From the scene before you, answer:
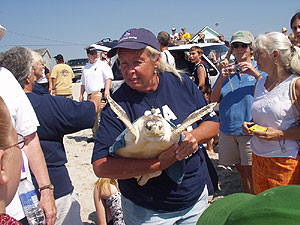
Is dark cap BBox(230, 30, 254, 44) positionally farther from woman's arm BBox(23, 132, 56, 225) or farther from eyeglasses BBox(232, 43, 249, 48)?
woman's arm BBox(23, 132, 56, 225)

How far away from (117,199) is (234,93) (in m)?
1.68

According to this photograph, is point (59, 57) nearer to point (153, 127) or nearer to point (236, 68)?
point (236, 68)

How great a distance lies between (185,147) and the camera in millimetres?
1531

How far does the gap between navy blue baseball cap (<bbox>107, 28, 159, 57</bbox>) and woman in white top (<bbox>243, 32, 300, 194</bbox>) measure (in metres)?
1.12

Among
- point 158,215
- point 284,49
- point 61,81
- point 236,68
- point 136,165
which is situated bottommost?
point 158,215

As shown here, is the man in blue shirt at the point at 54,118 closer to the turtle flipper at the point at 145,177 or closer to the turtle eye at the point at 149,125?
the turtle flipper at the point at 145,177

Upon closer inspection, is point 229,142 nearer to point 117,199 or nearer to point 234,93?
point 234,93

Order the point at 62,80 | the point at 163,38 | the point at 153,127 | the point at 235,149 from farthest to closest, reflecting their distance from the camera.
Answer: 1. the point at 62,80
2. the point at 163,38
3. the point at 235,149
4. the point at 153,127

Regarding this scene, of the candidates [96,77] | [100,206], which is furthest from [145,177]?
[96,77]

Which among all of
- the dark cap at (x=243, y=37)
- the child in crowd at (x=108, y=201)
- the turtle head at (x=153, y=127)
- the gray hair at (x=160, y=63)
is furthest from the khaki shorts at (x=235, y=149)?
the turtle head at (x=153, y=127)

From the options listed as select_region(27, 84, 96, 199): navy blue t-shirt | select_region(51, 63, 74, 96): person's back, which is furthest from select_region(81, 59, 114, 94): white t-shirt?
select_region(27, 84, 96, 199): navy blue t-shirt

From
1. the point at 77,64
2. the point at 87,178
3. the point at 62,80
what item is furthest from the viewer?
the point at 77,64

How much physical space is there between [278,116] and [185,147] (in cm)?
110

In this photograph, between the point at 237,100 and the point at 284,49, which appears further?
the point at 237,100
